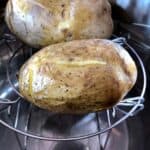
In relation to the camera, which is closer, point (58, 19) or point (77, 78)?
point (77, 78)

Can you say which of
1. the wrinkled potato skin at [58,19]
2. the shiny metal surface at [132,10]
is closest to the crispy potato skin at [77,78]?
the wrinkled potato skin at [58,19]

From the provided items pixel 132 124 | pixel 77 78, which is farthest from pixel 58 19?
pixel 132 124

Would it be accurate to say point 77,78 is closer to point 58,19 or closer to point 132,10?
point 58,19

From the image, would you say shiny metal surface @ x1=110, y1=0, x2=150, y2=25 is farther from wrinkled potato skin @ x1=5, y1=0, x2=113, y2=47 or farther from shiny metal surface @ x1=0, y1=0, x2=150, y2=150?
wrinkled potato skin @ x1=5, y1=0, x2=113, y2=47

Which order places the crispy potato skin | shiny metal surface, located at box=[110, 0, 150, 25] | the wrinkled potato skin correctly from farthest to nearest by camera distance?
shiny metal surface, located at box=[110, 0, 150, 25], the wrinkled potato skin, the crispy potato skin

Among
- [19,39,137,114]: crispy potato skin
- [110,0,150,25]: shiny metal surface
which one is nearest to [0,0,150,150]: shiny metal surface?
[110,0,150,25]: shiny metal surface

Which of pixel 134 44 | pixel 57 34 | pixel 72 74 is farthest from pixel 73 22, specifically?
pixel 134 44
